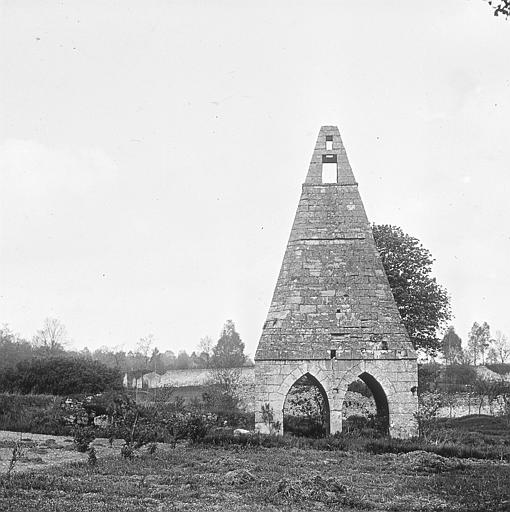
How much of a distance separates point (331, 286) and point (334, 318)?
87 centimetres

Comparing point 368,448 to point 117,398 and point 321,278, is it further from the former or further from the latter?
point 117,398

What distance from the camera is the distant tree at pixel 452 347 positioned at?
68812 millimetres

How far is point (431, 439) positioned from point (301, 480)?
7.09m

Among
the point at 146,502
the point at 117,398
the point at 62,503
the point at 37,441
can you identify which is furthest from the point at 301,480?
the point at 117,398

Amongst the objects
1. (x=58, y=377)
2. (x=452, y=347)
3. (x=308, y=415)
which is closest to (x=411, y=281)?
(x=308, y=415)

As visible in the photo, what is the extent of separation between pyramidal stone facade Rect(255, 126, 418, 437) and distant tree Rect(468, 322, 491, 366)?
65.1 metres

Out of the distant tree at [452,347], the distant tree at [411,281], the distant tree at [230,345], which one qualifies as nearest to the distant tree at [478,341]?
the distant tree at [452,347]

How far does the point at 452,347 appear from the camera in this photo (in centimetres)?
7056

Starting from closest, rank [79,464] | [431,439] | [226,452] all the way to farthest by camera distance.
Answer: [79,464]
[226,452]
[431,439]

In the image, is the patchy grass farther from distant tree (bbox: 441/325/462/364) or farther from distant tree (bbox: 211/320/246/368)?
distant tree (bbox: 441/325/462/364)

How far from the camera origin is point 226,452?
1437 cm

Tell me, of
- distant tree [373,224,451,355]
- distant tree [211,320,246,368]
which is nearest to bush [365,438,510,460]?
distant tree [373,224,451,355]

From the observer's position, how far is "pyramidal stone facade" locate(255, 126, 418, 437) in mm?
16672

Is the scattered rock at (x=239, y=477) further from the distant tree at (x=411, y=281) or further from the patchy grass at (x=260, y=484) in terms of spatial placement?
the distant tree at (x=411, y=281)
